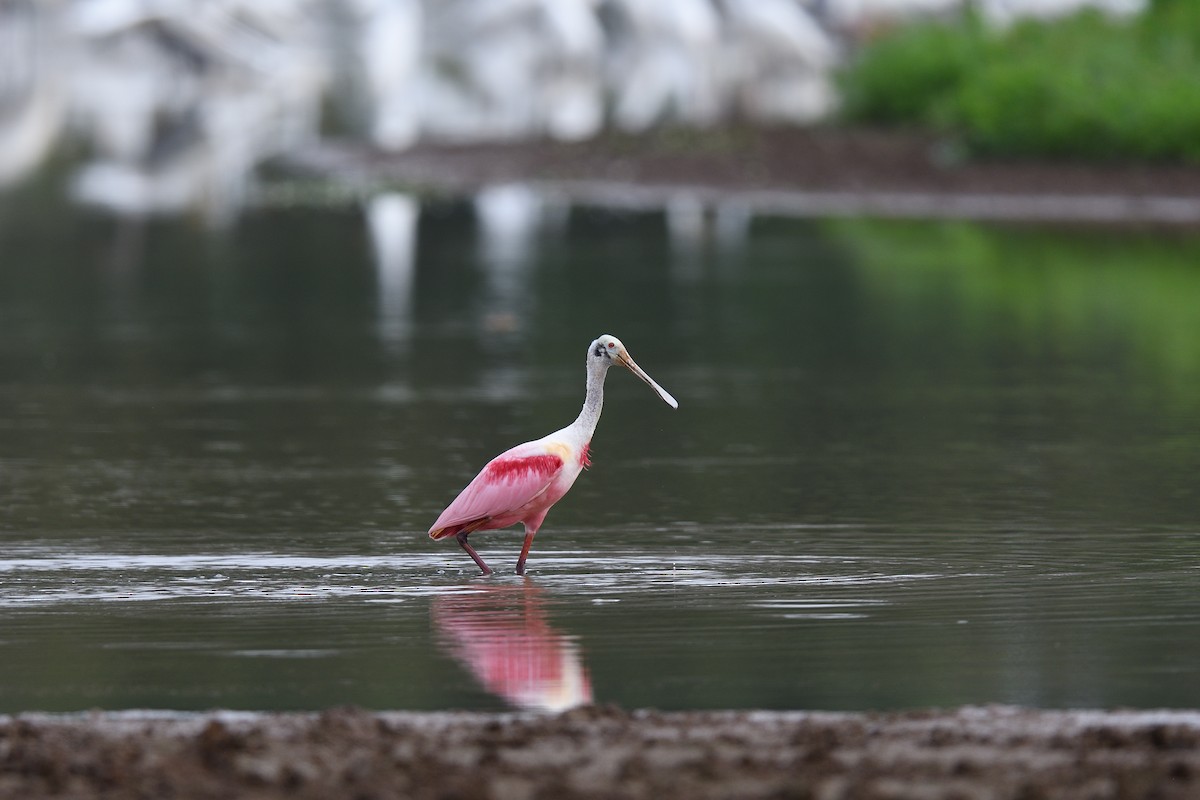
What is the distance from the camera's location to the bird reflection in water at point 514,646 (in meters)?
7.66

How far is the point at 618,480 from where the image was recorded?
40.6 feet

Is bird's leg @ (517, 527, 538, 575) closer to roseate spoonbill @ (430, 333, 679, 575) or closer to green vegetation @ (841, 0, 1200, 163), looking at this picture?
roseate spoonbill @ (430, 333, 679, 575)

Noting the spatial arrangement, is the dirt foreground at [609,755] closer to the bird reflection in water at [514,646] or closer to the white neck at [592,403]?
the bird reflection in water at [514,646]

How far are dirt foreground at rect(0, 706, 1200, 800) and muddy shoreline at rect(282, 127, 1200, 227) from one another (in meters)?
21.6

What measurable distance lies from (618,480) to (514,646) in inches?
160

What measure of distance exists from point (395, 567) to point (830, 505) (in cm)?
233

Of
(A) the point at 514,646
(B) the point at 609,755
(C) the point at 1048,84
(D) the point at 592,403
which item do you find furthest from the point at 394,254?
(B) the point at 609,755

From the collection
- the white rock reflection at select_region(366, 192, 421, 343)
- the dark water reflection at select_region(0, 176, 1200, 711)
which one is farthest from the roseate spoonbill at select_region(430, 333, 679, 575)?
the white rock reflection at select_region(366, 192, 421, 343)

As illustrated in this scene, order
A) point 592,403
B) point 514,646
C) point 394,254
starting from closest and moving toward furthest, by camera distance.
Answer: point 514,646, point 592,403, point 394,254

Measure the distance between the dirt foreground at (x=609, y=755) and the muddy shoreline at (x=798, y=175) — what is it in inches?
850

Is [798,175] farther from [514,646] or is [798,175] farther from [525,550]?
[514,646]

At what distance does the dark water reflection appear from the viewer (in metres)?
8.05

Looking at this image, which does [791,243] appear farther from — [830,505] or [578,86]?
[578,86]

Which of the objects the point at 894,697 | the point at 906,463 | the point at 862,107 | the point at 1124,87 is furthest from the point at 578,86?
the point at 894,697
